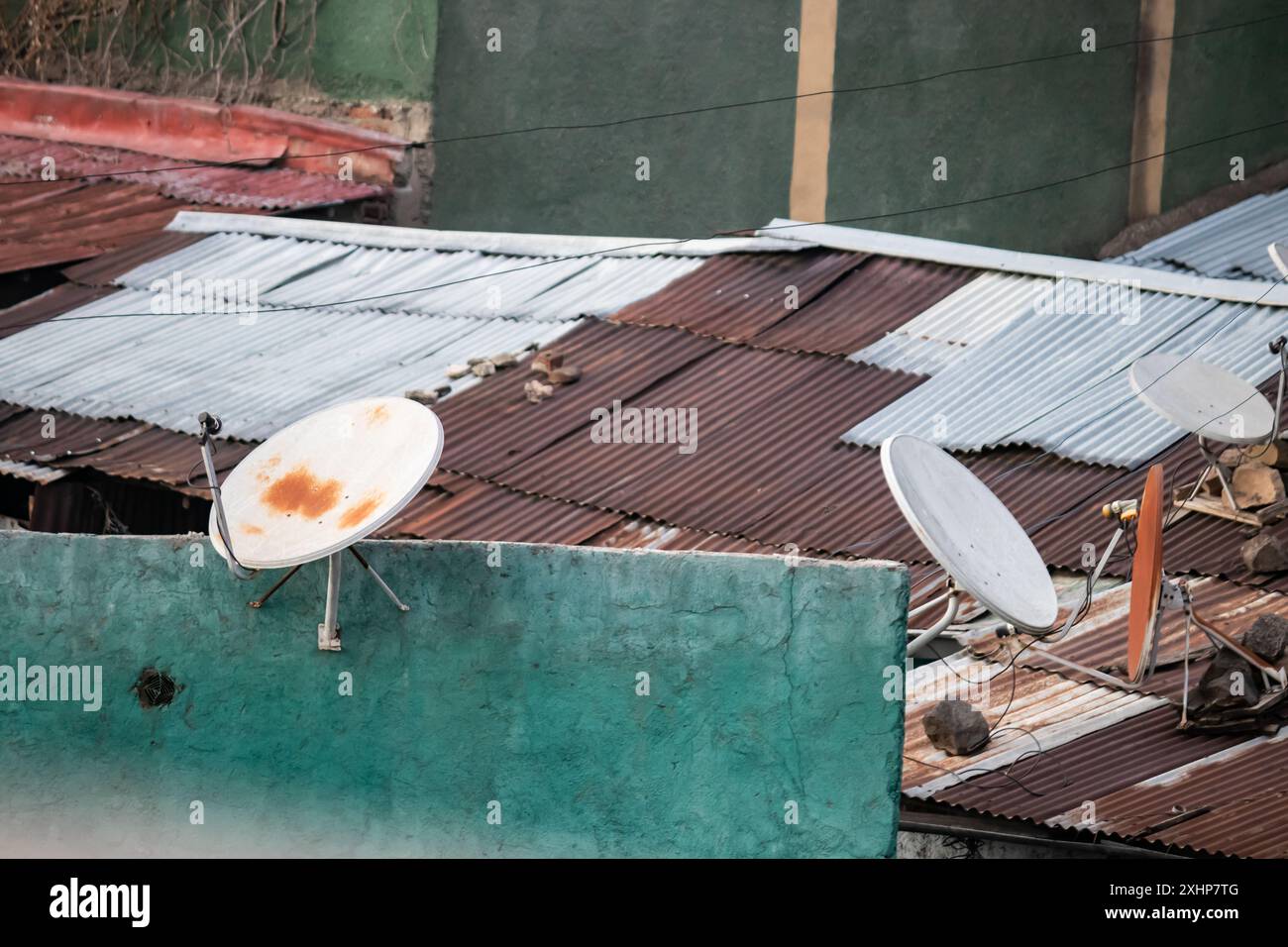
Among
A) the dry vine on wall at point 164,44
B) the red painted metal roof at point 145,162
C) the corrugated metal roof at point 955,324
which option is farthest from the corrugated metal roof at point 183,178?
the corrugated metal roof at point 955,324

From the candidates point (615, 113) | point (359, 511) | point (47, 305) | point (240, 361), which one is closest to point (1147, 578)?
point (359, 511)

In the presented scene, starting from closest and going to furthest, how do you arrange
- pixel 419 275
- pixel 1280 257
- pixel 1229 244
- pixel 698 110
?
1. pixel 1280 257
2. pixel 419 275
3. pixel 1229 244
4. pixel 698 110

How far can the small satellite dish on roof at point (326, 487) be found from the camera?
261 inches

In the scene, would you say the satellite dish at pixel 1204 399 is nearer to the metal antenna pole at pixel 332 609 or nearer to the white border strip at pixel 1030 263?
the white border strip at pixel 1030 263

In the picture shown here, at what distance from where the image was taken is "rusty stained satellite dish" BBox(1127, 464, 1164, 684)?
7.79m

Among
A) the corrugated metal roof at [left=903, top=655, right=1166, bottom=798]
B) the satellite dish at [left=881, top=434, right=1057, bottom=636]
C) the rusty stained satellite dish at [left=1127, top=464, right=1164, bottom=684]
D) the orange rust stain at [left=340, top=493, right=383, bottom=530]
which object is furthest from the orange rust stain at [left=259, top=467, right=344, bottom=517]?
the rusty stained satellite dish at [left=1127, top=464, right=1164, bottom=684]

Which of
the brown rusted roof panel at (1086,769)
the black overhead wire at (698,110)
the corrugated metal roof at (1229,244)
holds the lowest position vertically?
the brown rusted roof panel at (1086,769)

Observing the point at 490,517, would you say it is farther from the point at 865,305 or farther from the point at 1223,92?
the point at 1223,92

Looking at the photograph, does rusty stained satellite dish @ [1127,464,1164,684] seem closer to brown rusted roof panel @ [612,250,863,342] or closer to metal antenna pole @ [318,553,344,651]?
metal antenna pole @ [318,553,344,651]

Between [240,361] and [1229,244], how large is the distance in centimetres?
902

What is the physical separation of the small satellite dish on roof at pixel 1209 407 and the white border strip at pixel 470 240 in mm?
4085

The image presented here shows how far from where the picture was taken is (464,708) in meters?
7.00
